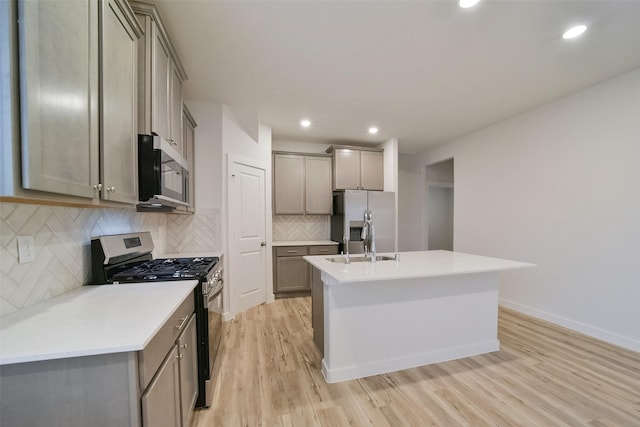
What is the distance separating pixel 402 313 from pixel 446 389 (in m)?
0.58

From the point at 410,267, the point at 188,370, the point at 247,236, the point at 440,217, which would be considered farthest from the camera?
the point at 440,217

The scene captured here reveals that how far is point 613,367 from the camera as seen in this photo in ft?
6.73

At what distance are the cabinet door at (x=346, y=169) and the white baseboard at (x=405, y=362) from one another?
A: 9.03 ft

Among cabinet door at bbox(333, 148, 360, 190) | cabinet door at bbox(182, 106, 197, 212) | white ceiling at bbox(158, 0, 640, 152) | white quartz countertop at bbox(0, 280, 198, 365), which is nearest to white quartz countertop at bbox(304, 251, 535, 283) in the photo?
white quartz countertop at bbox(0, 280, 198, 365)

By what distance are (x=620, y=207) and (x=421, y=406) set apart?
2.74m

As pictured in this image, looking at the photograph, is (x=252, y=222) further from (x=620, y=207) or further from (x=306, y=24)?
(x=620, y=207)

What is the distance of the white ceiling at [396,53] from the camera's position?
5.45 ft

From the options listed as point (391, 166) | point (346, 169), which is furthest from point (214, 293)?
point (391, 166)

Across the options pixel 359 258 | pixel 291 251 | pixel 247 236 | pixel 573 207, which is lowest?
pixel 291 251

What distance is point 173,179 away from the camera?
181cm

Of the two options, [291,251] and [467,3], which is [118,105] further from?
[291,251]

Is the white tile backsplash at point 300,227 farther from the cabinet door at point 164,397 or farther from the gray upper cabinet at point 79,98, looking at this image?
the cabinet door at point 164,397

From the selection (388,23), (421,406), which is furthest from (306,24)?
(421,406)

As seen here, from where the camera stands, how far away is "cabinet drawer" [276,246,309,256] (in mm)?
3869
